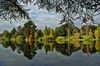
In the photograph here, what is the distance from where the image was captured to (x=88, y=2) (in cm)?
670

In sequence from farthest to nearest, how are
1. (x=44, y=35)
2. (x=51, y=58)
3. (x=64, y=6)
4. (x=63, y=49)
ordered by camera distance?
(x=44, y=35) < (x=63, y=49) < (x=51, y=58) < (x=64, y=6)

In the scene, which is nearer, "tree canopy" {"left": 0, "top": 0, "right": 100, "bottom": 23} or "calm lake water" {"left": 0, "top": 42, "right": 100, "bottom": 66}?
"tree canopy" {"left": 0, "top": 0, "right": 100, "bottom": 23}

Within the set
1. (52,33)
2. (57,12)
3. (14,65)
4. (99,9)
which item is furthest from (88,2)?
(52,33)

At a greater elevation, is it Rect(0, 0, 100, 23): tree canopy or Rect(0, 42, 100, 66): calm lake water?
Rect(0, 0, 100, 23): tree canopy

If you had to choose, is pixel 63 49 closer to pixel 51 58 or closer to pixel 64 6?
pixel 51 58

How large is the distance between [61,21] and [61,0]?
0.56 metres

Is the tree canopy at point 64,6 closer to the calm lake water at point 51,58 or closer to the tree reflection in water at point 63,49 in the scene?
the calm lake water at point 51,58

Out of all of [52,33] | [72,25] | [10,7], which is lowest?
[52,33]

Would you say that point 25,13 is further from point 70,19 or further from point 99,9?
point 99,9

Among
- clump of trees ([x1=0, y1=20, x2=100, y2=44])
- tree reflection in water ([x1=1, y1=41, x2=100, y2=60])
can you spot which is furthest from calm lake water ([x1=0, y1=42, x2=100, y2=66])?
clump of trees ([x1=0, y1=20, x2=100, y2=44])

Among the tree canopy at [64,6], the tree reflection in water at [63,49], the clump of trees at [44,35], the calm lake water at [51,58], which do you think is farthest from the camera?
the clump of trees at [44,35]

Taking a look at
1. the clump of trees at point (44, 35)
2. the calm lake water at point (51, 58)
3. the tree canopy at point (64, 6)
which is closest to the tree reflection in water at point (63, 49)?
the calm lake water at point (51, 58)

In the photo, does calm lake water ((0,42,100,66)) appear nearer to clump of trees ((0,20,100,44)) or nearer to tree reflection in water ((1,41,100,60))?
tree reflection in water ((1,41,100,60))

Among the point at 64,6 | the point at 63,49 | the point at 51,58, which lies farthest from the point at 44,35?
the point at 64,6
